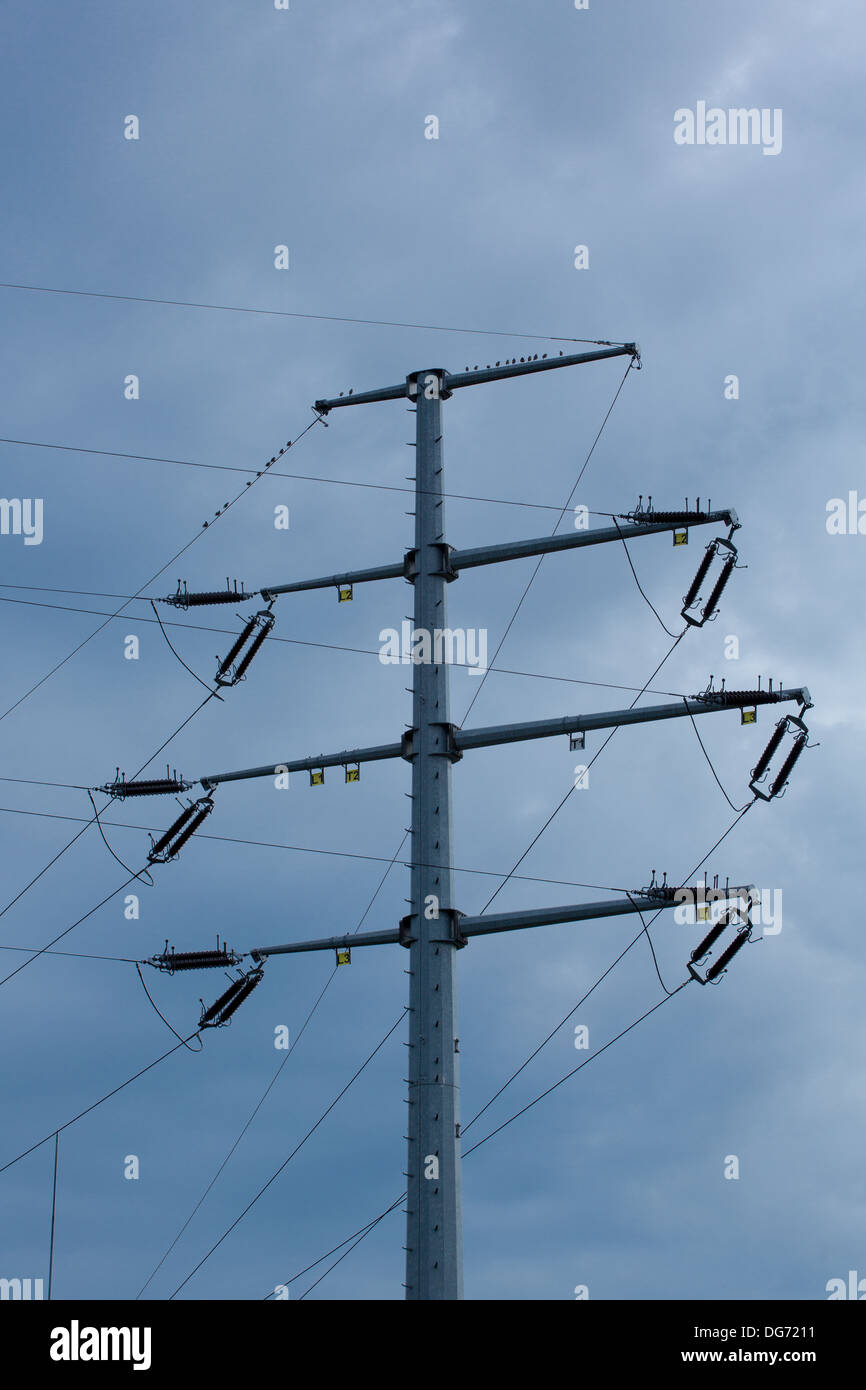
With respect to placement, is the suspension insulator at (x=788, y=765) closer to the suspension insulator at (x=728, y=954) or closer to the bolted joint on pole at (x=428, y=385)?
the suspension insulator at (x=728, y=954)

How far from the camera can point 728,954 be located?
2822 centimetres

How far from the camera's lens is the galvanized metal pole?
26000 millimetres

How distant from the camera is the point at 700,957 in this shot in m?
28.4

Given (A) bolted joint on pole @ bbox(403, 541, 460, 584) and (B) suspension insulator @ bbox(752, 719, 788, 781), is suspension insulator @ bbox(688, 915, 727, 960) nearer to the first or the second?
(B) suspension insulator @ bbox(752, 719, 788, 781)

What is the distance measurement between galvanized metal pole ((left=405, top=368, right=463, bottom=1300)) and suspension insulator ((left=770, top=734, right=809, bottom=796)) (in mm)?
5665

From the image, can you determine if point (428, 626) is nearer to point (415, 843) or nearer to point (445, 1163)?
point (415, 843)

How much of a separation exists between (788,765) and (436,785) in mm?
6112

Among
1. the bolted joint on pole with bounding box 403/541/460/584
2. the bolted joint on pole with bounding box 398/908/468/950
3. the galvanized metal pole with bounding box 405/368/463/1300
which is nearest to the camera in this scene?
the galvanized metal pole with bounding box 405/368/463/1300

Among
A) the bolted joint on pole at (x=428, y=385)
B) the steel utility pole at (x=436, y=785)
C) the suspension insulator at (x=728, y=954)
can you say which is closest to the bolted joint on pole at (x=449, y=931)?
the steel utility pole at (x=436, y=785)

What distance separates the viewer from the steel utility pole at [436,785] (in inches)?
1041

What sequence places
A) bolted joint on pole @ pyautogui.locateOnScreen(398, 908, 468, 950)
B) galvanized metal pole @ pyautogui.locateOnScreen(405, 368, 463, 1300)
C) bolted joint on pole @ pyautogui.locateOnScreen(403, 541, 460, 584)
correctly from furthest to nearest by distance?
bolted joint on pole @ pyautogui.locateOnScreen(403, 541, 460, 584), bolted joint on pole @ pyautogui.locateOnScreen(398, 908, 468, 950), galvanized metal pole @ pyautogui.locateOnScreen(405, 368, 463, 1300)

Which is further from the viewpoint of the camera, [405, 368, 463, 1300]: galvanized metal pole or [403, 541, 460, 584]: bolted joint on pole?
[403, 541, 460, 584]: bolted joint on pole

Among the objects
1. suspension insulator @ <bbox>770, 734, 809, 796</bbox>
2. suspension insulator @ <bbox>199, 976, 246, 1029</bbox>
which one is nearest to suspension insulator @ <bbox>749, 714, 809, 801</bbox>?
suspension insulator @ <bbox>770, 734, 809, 796</bbox>
